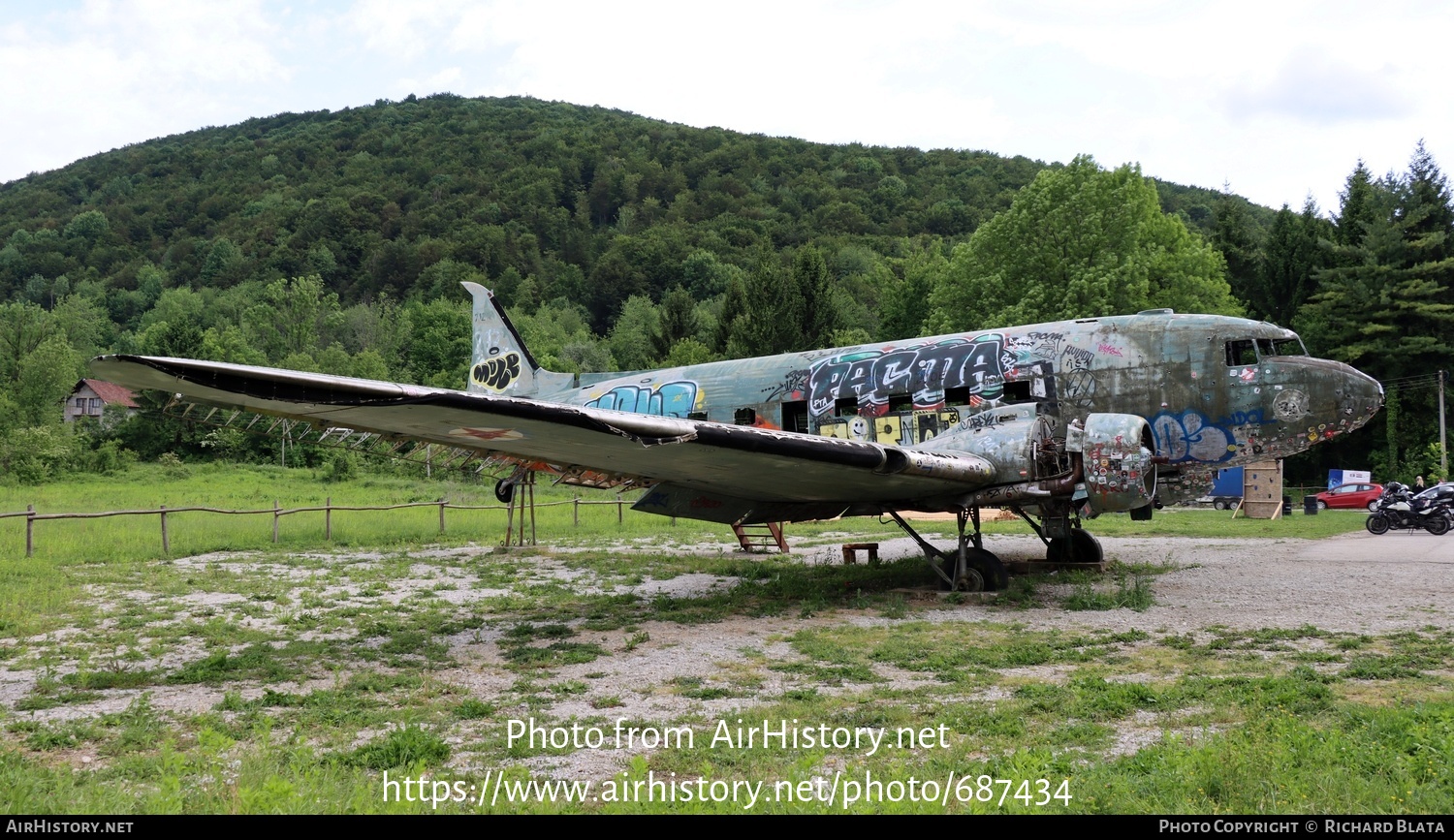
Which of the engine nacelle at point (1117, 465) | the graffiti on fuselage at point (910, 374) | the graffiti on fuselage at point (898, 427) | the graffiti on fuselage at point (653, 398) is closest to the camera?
the engine nacelle at point (1117, 465)

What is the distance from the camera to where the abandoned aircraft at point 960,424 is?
1038 centimetres

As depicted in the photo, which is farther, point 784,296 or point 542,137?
point 542,137

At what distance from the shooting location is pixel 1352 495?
137ft

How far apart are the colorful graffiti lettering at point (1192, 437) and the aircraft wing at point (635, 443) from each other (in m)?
3.28

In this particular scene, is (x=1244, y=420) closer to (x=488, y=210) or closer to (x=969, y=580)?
(x=969, y=580)

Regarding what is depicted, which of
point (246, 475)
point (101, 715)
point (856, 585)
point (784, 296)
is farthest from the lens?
point (784, 296)

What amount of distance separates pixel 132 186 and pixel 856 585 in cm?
15325

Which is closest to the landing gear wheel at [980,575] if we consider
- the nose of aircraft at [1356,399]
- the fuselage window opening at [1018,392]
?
the fuselage window opening at [1018,392]

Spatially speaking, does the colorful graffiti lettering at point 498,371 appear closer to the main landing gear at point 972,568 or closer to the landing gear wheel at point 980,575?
the main landing gear at point 972,568

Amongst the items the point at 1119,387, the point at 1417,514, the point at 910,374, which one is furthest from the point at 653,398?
the point at 1417,514

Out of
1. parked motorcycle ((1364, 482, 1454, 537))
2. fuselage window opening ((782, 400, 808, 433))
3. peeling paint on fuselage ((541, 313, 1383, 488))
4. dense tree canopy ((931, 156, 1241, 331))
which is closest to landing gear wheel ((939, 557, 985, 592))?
peeling paint on fuselage ((541, 313, 1383, 488))

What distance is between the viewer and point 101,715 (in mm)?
7438
